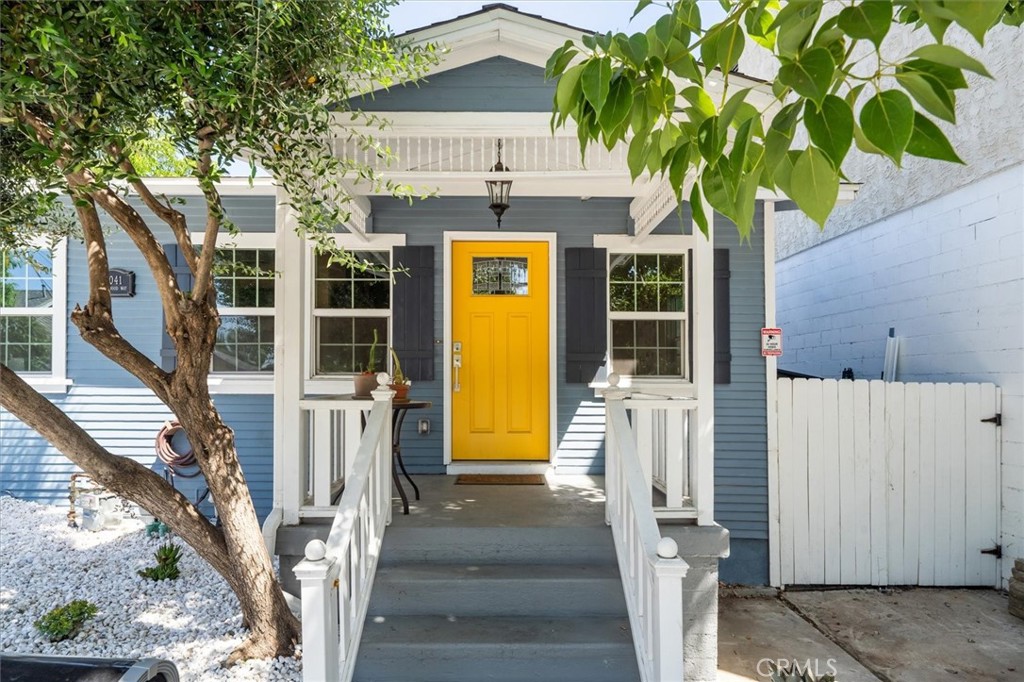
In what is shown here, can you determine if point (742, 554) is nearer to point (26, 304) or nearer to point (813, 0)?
point (813, 0)

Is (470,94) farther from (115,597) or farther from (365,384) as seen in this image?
(115,597)

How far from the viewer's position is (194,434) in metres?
3.18

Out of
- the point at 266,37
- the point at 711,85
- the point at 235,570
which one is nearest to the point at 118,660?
→ the point at 235,570

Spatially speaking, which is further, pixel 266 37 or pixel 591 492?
pixel 591 492

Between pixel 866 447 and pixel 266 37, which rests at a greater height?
pixel 266 37

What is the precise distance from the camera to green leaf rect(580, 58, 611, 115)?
1.03m

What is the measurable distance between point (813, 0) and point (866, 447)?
4.98 meters

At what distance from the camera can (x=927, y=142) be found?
84cm

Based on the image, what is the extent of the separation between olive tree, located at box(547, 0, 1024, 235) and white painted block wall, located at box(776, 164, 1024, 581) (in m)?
4.63

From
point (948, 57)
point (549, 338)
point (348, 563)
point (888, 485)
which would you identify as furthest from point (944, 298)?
point (948, 57)

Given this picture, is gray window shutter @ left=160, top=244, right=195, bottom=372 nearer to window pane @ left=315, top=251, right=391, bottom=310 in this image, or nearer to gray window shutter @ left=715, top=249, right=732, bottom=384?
window pane @ left=315, top=251, right=391, bottom=310

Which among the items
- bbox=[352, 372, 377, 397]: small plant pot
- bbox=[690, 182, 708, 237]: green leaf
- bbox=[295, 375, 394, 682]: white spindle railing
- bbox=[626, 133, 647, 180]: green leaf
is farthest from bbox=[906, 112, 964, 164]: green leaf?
bbox=[352, 372, 377, 397]: small plant pot

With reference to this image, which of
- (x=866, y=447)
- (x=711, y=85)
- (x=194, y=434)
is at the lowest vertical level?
(x=866, y=447)

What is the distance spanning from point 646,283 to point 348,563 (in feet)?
11.5
